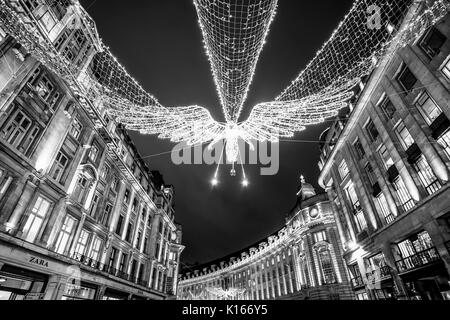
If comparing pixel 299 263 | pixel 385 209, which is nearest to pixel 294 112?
pixel 385 209

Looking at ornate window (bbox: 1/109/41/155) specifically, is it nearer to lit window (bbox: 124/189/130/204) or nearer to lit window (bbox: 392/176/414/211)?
lit window (bbox: 124/189/130/204)

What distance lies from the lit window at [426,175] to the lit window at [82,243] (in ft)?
82.5

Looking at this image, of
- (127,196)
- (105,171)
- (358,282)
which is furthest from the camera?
(127,196)

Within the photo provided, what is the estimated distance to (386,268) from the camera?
1744 cm

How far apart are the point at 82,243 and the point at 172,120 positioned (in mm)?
14775

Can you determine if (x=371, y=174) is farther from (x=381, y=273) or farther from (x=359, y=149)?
(x=381, y=273)

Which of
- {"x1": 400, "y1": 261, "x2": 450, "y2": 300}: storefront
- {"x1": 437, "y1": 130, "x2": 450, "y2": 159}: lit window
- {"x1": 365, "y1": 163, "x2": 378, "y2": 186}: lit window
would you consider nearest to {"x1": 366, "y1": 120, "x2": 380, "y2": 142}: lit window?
{"x1": 365, "y1": 163, "x2": 378, "y2": 186}: lit window

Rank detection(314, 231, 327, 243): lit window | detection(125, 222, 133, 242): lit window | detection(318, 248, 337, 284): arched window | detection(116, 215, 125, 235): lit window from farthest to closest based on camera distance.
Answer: detection(314, 231, 327, 243): lit window → detection(318, 248, 337, 284): arched window → detection(125, 222, 133, 242): lit window → detection(116, 215, 125, 235): lit window

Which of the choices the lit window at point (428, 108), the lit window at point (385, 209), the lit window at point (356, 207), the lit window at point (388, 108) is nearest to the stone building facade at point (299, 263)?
the lit window at point (356, 207)

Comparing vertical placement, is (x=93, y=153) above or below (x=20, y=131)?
above

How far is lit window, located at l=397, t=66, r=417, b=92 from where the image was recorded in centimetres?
1596

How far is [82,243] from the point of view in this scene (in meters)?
19.1

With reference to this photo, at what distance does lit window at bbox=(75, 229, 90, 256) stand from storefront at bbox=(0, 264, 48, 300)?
3930mm
